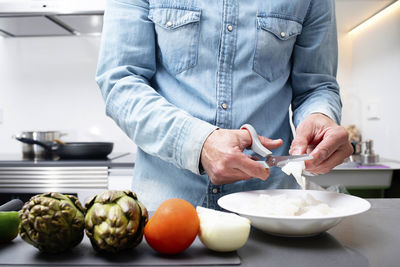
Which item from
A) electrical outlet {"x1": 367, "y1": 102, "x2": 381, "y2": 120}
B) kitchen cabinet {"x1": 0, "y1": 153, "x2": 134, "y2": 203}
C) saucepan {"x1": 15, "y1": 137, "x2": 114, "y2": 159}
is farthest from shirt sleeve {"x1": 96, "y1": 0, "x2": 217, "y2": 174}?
electrical outlet {"x1": 367, "y1": 102, "x2": 381, "y2": 120}

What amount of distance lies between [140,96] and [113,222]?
31 cm

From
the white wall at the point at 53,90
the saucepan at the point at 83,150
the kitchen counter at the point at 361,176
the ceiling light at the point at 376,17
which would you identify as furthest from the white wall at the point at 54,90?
the ceiling light at the point at 376,17

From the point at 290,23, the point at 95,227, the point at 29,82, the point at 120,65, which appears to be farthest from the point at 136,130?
the point at 29,82

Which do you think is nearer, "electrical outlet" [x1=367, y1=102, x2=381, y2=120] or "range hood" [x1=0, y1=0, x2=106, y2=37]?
"range hood" [x1=0, y1=0, x2=106, y2=37]

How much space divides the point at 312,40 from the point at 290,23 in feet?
0.27

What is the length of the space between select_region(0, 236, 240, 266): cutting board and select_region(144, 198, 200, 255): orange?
1cm

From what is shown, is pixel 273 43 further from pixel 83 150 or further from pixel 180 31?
pixel 83 150

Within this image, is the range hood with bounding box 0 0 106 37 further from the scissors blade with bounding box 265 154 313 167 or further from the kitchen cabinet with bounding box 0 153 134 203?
the scissors blade with bounding box 265 154 313 167

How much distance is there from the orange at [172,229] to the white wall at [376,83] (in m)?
1.81

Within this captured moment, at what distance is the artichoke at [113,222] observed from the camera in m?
0.45

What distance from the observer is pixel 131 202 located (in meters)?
0.48

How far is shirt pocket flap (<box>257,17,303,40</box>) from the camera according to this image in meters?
0.81

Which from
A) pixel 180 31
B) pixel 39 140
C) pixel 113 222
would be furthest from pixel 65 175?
pixel 113 222

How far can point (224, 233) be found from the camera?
470 mm
